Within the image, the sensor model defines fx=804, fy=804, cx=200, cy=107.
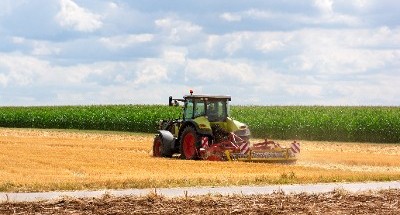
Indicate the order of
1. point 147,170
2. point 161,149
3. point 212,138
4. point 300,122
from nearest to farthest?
point 147,170
point 212,138
point 161,149
point 300,122

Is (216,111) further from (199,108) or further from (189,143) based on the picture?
(189,143)

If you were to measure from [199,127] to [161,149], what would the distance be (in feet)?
8.28

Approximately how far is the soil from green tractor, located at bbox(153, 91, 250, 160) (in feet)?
43.7

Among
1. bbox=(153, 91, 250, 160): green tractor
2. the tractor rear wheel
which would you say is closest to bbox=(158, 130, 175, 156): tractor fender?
bbox=(153, 91, 250, 160): green tractor

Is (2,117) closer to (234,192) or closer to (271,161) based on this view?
(271,161)

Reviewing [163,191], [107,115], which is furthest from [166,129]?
[107,115]

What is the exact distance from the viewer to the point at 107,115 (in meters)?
65.8

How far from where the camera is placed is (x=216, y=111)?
30.8 meters

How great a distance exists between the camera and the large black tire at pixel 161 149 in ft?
102

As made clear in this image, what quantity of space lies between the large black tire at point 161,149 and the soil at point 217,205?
1477 cm

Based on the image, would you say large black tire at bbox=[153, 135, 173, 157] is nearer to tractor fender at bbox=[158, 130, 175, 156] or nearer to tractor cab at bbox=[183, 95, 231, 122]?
tractor fender at bbox=[158, 130, 175, 156]

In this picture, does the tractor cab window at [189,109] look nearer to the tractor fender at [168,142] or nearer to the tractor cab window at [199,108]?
the tractor cab window at [199,108]

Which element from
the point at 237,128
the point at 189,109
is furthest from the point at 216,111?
the point at 237,128

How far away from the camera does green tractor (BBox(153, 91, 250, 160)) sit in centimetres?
2978
